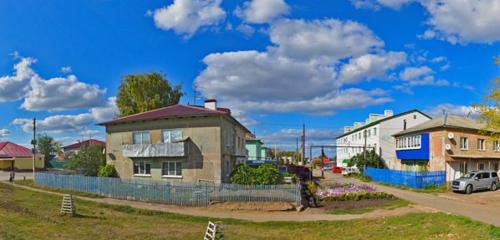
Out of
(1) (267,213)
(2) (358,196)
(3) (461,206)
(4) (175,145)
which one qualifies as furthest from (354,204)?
(4) (175,145)

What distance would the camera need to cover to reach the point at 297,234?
22328 mm

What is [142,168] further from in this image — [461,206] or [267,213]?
[461,206]

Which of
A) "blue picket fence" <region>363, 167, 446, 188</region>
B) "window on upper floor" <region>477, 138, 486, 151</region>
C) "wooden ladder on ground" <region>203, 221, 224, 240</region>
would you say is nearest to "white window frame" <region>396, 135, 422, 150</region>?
"blue picket fence" <region>363, 167, 446, 188</region>

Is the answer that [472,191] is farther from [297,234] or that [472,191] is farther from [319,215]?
[297,234]

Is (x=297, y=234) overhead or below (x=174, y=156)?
below

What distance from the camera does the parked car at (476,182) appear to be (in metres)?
38.6

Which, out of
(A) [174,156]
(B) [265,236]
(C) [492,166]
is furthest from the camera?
(C) [492,166]

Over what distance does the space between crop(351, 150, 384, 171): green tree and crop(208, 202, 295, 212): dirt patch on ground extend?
118 feet

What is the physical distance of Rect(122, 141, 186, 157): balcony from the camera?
38.3 meters

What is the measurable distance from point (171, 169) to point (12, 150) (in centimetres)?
5783

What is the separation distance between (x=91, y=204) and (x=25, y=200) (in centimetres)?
516

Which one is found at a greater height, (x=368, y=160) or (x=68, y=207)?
(x=368, y=160)

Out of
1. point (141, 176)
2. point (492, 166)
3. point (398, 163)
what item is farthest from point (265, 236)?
point (398, 163)

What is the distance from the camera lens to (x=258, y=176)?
3381cm
